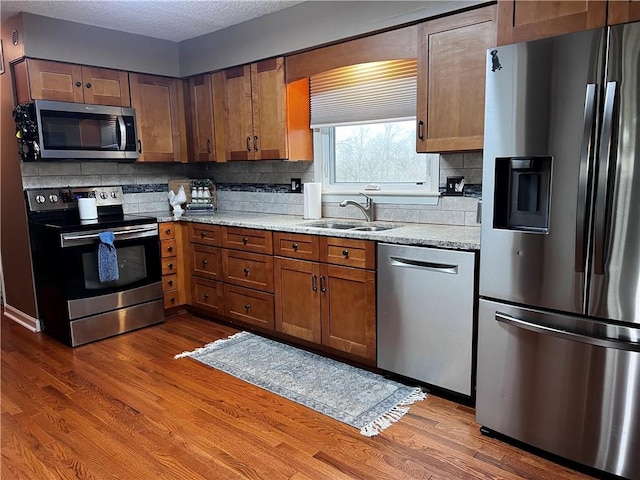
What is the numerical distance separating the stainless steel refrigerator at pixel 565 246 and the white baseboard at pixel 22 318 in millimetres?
3544

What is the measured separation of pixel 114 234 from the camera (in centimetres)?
356

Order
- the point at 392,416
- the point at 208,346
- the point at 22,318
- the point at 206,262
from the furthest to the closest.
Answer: the point at 22,318
the point at 206,262
the point at 208,346
the point at 392,416

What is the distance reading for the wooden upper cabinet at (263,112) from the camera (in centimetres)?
355

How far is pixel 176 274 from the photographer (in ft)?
13.4

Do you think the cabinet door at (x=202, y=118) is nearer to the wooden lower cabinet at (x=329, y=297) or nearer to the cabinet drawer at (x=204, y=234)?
the cabinet drawer at (x=204, y=234)

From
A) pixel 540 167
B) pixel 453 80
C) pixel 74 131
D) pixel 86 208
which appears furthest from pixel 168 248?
pixel 540 167

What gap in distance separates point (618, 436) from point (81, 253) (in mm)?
3426

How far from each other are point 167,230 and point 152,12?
1.70m

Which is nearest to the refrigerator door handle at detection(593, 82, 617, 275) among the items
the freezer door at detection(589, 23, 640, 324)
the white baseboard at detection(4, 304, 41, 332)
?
the freezer door at detection(589, 23, 640, 324)

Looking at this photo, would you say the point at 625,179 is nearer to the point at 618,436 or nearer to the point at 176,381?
the point at 618,436

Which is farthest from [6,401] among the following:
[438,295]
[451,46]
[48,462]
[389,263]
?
[451,46]

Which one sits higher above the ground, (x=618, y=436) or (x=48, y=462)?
(x=618, y=436)

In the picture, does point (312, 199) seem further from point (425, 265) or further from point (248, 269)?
point (425, 265)

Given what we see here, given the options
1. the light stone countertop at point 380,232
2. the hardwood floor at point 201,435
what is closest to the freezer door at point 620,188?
the light stone countertop at point 380,232
